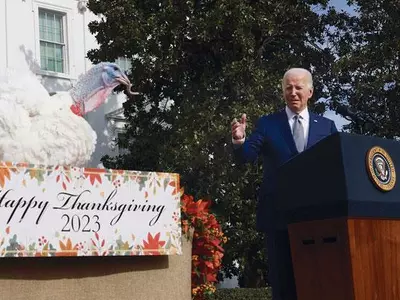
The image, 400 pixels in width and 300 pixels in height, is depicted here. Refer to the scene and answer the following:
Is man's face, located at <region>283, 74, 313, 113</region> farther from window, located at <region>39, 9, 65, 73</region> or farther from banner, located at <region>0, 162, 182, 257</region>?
window, located at <region>39, 9, 65, 73</region>

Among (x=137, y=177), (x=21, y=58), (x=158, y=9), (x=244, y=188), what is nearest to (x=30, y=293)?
(x=137, y=177)

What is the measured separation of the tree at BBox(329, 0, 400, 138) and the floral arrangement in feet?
19.5

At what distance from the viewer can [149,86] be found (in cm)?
1293

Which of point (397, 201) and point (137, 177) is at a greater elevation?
point (137, 177)

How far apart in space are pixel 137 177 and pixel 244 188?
6.23 metres

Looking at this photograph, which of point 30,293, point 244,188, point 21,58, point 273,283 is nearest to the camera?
point 273,283

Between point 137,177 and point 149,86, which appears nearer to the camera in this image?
point 137,177

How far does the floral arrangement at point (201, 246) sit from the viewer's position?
19.1 feet

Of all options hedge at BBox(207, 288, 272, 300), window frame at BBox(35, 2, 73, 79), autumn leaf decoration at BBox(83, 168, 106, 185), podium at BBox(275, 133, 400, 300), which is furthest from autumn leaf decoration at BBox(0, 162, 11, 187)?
window frame at BBox(35, 2, 73, 79)

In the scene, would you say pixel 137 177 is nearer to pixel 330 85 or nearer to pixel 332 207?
pixel 332 207

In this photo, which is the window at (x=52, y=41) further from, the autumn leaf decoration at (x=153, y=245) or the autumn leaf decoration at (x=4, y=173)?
the autumn leaf decoration at (x=4, y=173)

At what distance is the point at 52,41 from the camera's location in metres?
17.1

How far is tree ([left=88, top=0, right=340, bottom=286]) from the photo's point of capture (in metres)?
11.1

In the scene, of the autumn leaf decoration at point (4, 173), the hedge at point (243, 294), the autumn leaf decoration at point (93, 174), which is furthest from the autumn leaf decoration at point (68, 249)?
the hedge at point (243, 294)
